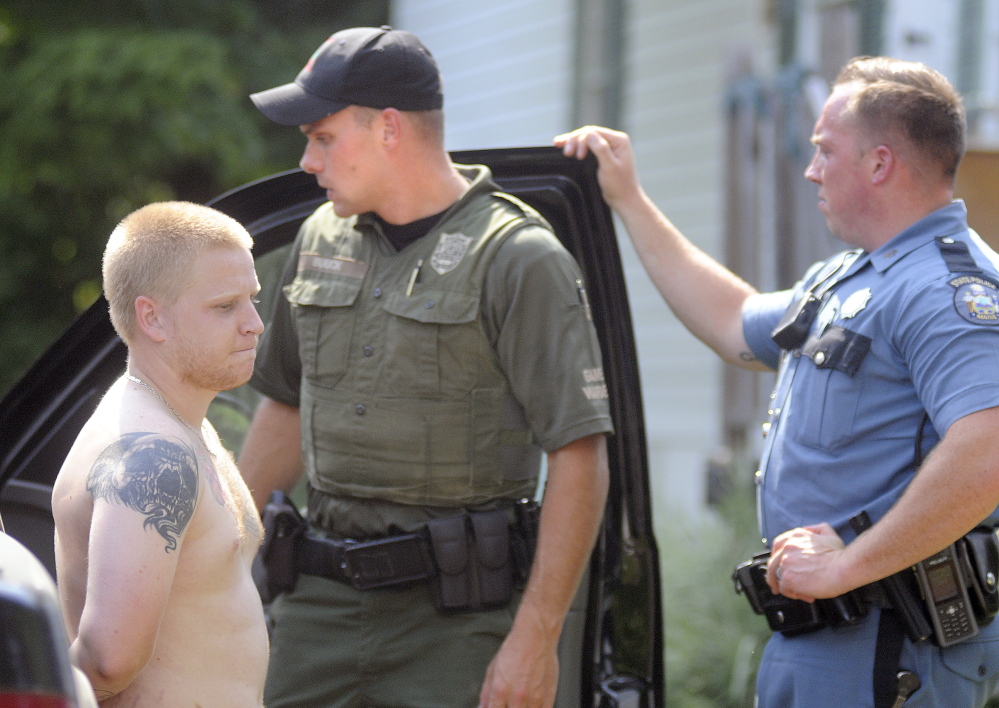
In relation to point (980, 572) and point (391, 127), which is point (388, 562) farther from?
point (980, 572)

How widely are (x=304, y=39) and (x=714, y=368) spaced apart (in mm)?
7997

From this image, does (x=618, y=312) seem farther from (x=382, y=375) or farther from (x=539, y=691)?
(x=539, y=691)

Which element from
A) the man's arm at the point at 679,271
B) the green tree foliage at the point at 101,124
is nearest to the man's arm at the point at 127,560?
the man's arm at the point at 679,271

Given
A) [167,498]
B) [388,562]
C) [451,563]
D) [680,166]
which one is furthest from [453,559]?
[680,166]

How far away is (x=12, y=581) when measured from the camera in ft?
4.06

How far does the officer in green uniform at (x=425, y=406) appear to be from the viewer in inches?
93.4

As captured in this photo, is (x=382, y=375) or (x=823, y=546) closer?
(x=823, y=546)

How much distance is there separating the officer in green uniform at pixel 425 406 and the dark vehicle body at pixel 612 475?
0.18m

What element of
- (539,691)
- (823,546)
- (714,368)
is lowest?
(714,368)

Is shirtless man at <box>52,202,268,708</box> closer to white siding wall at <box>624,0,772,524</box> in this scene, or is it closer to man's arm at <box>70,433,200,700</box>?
man's arm at <box>70,433,200,700</box>

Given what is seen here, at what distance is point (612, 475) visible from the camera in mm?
2584

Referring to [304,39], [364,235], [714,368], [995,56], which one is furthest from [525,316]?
[304,39]

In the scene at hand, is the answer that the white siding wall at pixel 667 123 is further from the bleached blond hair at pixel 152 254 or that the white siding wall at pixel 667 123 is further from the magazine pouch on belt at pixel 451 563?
the bleached blond hair at pixel 152 254

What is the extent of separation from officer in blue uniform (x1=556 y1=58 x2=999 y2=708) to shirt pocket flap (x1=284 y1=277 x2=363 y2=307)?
37.2 inches
